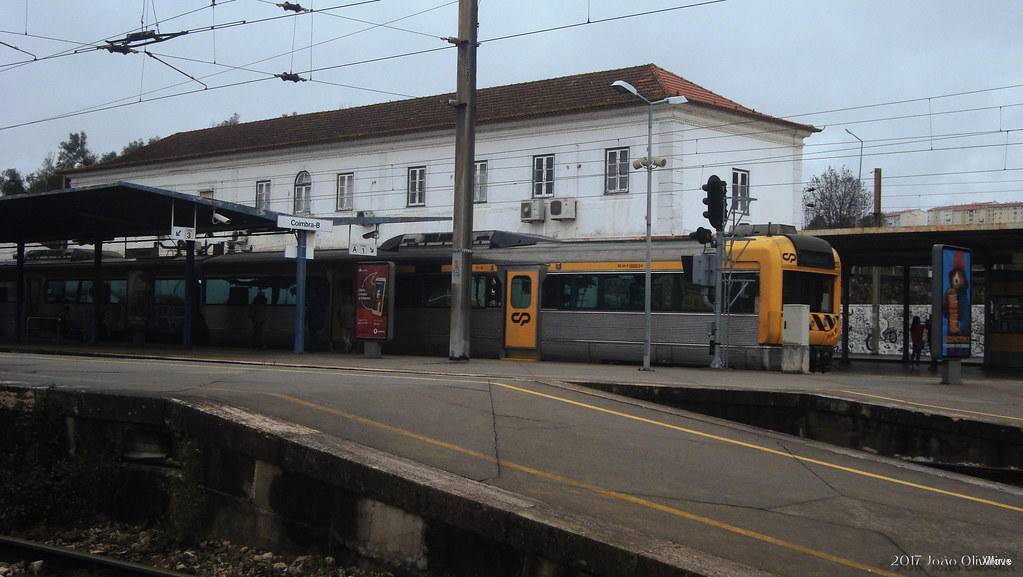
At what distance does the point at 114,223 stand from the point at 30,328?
9685 millimetres

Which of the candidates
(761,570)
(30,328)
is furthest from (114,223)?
(761,570)

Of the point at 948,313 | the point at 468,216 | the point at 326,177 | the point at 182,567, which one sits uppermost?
the point at 326,177

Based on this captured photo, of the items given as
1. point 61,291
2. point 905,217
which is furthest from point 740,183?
point 905,217

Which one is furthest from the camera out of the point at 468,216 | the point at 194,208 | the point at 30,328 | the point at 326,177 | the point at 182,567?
the point at 326,177

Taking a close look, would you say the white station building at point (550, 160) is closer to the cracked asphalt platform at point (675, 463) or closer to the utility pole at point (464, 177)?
the utility pole at point (464, 177)

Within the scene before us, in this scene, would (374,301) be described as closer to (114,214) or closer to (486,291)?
(486,291)

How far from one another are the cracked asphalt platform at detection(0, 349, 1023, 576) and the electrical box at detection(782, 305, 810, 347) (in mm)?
3785

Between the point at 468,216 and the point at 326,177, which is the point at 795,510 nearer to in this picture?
the point at 468,216

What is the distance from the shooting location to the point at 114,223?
30.0m

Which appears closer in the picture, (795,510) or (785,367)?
(795,510)

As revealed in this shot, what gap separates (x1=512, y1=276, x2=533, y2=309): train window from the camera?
24.0 m

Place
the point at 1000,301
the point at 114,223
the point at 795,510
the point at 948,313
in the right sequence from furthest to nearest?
the point at 114,223 < the point at 1000,301 < the point at 948,313 < the point at 795,510

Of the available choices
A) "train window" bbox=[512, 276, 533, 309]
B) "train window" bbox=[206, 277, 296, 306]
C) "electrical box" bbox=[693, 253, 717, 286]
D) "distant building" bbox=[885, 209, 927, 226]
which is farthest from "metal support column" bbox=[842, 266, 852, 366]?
"distant building" bbox=[885, 209, 927, 226]

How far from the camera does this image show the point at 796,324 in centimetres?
2009
